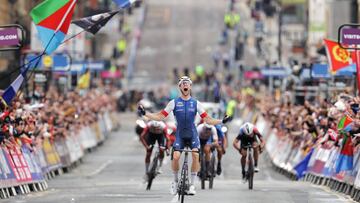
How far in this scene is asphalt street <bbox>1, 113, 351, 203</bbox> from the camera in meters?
28.7

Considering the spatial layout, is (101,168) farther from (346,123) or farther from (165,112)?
(165,112)

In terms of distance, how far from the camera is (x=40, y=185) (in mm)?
33906

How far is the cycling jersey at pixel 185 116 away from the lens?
26094 millimetres

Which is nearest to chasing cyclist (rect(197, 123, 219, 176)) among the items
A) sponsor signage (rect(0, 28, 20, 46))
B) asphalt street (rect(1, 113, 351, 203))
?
asphalt street (rect(1, 113, 351, 203))

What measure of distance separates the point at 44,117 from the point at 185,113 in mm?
14578

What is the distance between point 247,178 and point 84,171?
40.5 feet

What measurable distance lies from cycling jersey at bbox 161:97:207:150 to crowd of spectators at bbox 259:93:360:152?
4415 millimetres

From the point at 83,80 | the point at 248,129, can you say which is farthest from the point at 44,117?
the point at 83,80

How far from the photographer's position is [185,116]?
2612 centimetres

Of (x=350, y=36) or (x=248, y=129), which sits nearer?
(x=350, y=36)

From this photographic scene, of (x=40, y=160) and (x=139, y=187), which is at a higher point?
(x=40, y=160)

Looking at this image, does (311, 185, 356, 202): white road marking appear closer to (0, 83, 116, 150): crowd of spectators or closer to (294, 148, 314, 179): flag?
(294, 148, 314, 179): flag

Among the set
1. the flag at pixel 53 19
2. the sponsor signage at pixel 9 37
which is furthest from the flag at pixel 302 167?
the sponsor signage at pixel 9 37

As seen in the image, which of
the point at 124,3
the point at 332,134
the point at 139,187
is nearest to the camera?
the point at 124,3
